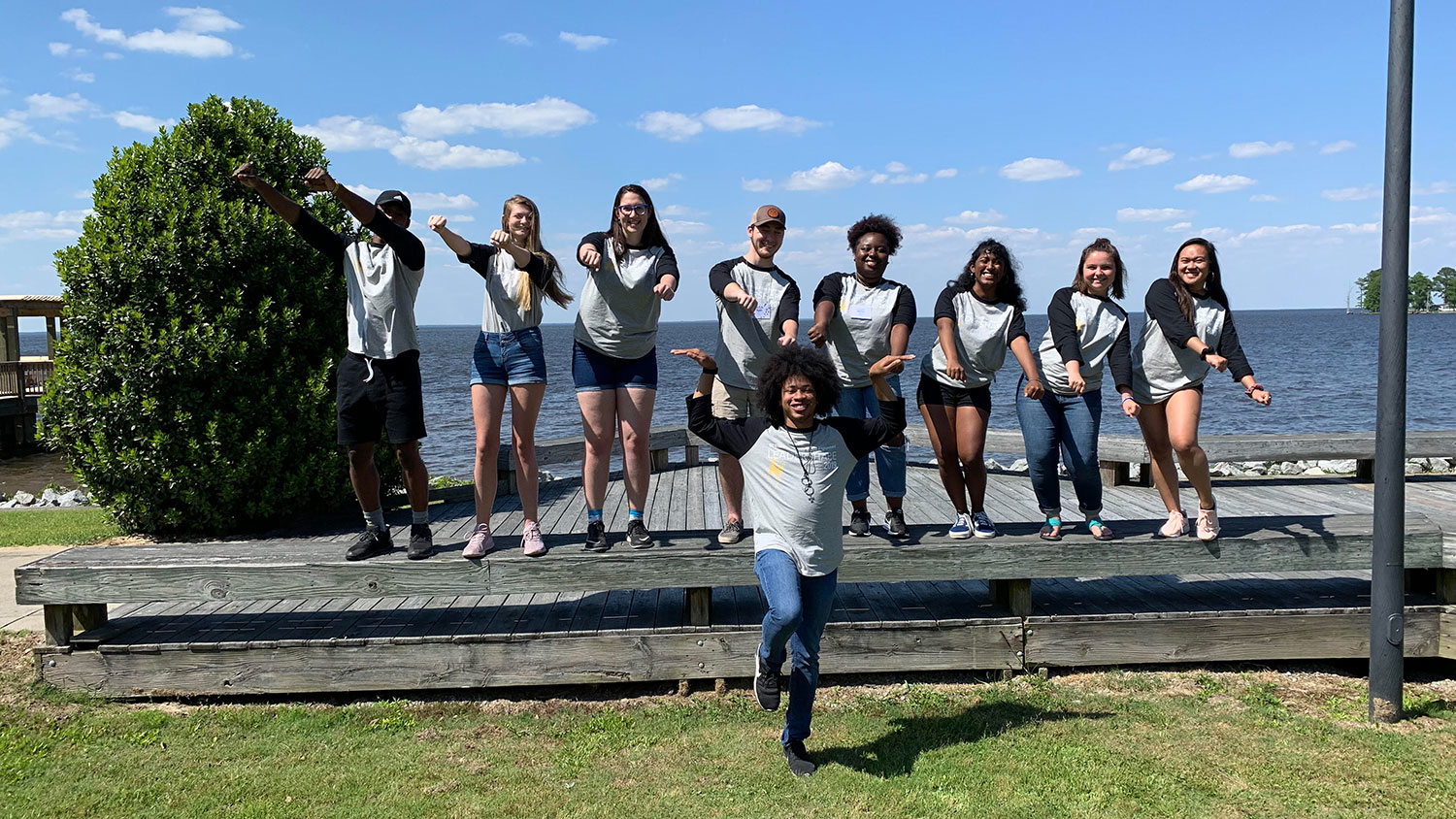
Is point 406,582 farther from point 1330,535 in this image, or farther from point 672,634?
point 1330,535

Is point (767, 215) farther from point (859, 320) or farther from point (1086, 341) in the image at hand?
point (1086, 341)

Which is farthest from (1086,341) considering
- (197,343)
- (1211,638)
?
(197,343)

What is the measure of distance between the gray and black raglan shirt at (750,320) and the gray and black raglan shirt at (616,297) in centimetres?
34

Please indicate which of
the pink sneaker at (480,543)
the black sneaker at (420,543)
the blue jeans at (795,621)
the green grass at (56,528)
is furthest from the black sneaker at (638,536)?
the green grass at (56,528)

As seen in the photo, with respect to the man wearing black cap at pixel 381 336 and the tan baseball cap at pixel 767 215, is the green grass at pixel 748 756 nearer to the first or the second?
the man wearing black cap at pixel 381 336

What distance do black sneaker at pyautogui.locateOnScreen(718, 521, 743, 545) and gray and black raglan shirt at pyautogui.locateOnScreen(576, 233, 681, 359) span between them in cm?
118

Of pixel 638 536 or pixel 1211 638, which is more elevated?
pixel 638 536

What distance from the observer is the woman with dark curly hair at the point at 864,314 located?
5.36 metres

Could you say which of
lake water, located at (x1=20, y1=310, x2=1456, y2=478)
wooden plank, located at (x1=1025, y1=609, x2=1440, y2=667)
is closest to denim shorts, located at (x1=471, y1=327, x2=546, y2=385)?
wooden plank, located at (x1=1025, y1=609, x2=1440, y2=667)

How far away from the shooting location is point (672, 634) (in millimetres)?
5613

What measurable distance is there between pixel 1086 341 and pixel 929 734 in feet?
7.76

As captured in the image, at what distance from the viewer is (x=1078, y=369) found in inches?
218

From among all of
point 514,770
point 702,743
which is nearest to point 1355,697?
point 702,743

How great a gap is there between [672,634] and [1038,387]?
8.21 feet
